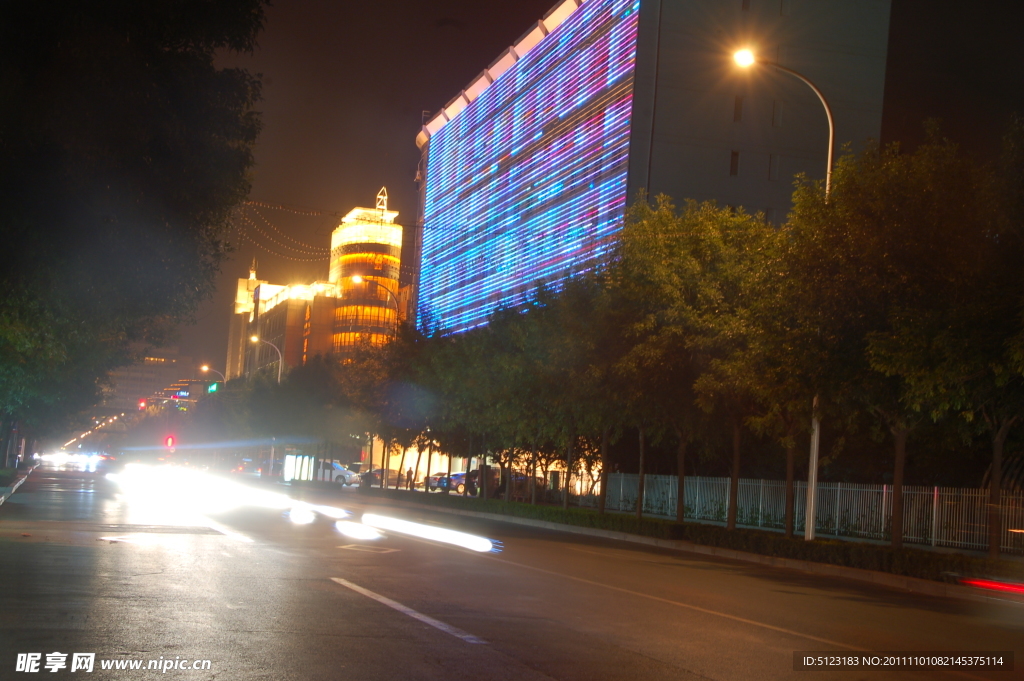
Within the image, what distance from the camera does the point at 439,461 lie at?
4048 inches

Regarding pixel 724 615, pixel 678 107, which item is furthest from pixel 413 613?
pixel 678 107

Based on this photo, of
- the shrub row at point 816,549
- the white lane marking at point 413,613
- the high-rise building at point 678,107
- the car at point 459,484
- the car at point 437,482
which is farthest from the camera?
the car at point 437,482

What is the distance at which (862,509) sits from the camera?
29797 mm

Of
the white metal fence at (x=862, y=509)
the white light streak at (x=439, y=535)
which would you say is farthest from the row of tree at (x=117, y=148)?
the white metal fence at (x=862, y=509)

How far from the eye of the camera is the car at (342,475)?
7750cm

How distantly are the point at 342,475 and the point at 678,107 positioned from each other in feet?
126

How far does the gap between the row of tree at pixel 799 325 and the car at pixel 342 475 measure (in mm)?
37028

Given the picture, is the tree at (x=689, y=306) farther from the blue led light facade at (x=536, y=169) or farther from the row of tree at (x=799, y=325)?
the blue led light facade at (x=536, y=169)

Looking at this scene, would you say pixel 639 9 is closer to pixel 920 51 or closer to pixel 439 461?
pixel 920 51

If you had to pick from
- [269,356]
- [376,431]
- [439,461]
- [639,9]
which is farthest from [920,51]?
[269,356]

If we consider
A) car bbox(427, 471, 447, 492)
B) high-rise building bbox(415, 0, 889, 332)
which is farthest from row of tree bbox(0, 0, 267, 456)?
car bbox(427, 471, 447, 492)

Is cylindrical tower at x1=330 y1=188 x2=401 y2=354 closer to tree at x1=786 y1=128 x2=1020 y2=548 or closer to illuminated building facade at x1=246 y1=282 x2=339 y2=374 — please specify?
illuminated building facade at x1=246 y1=282 x2=339 y2=374

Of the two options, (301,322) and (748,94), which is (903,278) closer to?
(748,94)

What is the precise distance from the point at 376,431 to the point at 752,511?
26194mm
